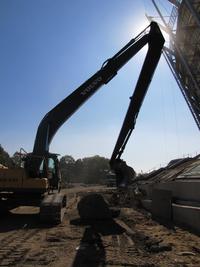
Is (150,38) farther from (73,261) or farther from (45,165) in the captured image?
(73,261)

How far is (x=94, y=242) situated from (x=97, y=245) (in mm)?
493

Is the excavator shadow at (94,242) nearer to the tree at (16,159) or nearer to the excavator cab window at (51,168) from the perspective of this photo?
the excavator cab window at (51,168)

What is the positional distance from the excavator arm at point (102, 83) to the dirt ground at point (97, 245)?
4111 mm

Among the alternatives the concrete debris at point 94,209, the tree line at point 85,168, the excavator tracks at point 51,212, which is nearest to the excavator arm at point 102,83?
the excavator tracks at point 51,212

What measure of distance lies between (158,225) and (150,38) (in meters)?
8.84

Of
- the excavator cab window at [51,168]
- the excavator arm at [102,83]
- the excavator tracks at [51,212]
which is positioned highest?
the excavator arm at [102,83]

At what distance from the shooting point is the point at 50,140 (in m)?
18.9

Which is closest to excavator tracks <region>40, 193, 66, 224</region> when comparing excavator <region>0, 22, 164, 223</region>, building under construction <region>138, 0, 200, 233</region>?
excavator <region>0, 22, 164, 223</region>

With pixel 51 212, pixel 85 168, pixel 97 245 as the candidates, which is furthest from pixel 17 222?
pixel 85 168

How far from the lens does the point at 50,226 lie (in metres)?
15.3

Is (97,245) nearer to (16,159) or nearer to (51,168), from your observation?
(16,159)

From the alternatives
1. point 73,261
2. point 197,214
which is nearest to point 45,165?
point 197,214

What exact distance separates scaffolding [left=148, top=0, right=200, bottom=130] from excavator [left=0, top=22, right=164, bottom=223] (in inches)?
375

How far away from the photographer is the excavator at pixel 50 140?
54.1 ft
